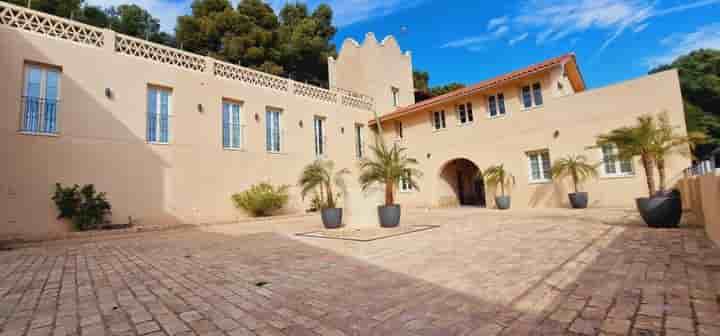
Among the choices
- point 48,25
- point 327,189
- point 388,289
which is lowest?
point 388,289

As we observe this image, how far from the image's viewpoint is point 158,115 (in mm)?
10844

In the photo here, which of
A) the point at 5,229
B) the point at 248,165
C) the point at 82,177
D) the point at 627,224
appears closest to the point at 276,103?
the point at 248,165

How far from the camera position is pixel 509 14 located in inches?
562

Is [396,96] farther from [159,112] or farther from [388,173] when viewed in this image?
[159,112]

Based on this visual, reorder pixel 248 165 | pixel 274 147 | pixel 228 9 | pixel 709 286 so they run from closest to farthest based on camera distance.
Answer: pixel 709 286 < pixel 248 165 < pixel 274 147 < pixel 228 9

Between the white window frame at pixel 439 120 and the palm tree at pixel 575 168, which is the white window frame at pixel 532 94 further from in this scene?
the white window frame at pixel 439 120

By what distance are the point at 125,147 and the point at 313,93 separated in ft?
26.7

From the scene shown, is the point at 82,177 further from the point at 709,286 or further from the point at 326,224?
the point at 709,286

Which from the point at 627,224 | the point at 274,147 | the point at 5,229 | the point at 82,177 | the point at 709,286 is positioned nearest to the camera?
the point at 709,286

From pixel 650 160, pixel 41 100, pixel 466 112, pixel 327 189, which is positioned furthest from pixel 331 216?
pixel 466 112

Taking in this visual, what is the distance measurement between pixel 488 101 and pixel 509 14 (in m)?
4.06

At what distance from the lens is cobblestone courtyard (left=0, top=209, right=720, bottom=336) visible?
2234mm

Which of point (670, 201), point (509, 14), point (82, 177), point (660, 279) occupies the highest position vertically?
point (509, 14)

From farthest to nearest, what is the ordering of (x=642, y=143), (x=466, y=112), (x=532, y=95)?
(x=466, y=112)
(x=532, y=95)
(x=642, y=143)
